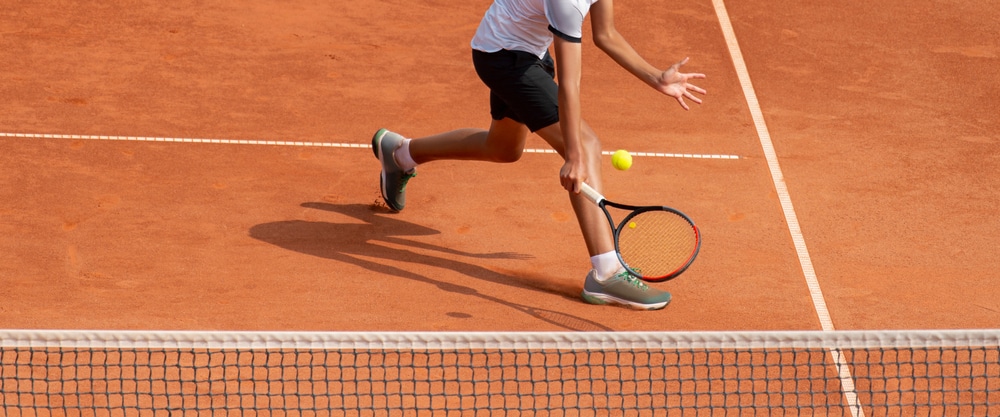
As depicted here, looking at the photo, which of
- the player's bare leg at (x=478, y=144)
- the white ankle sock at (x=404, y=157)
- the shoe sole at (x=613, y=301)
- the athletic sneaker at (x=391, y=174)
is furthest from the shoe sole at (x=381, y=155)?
the shoe sole at (x=613, y=301)

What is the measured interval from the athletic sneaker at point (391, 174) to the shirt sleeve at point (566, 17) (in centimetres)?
162

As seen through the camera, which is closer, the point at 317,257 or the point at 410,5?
the point at 317,257

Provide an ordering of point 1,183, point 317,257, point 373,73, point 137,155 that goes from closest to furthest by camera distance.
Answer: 1. point 317,257
2. point 1,183
3. point 137,155
4. point 373,73

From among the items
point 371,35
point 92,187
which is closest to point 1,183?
point 92,187

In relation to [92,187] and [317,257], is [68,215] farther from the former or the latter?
[317,257]

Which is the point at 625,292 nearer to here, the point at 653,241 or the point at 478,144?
the point at 653,241

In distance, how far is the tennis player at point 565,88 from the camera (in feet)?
16.8

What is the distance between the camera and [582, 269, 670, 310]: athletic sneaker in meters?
5.54

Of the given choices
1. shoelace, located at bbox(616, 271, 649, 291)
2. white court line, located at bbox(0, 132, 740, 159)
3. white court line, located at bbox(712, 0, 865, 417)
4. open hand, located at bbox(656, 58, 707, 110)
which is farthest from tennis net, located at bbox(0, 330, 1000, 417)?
white court line, located at bbox(0, 132, 740, 159)

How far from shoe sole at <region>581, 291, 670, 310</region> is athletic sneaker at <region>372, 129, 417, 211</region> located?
4.44 ft

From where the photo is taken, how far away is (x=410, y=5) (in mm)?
9664

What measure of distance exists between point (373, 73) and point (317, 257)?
8.81 ft

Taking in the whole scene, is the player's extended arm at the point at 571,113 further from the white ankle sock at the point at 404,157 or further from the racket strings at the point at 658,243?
the white ankle sock at the point at 404,157

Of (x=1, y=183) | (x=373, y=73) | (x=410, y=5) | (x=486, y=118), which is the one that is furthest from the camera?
(x=410, y=5)
